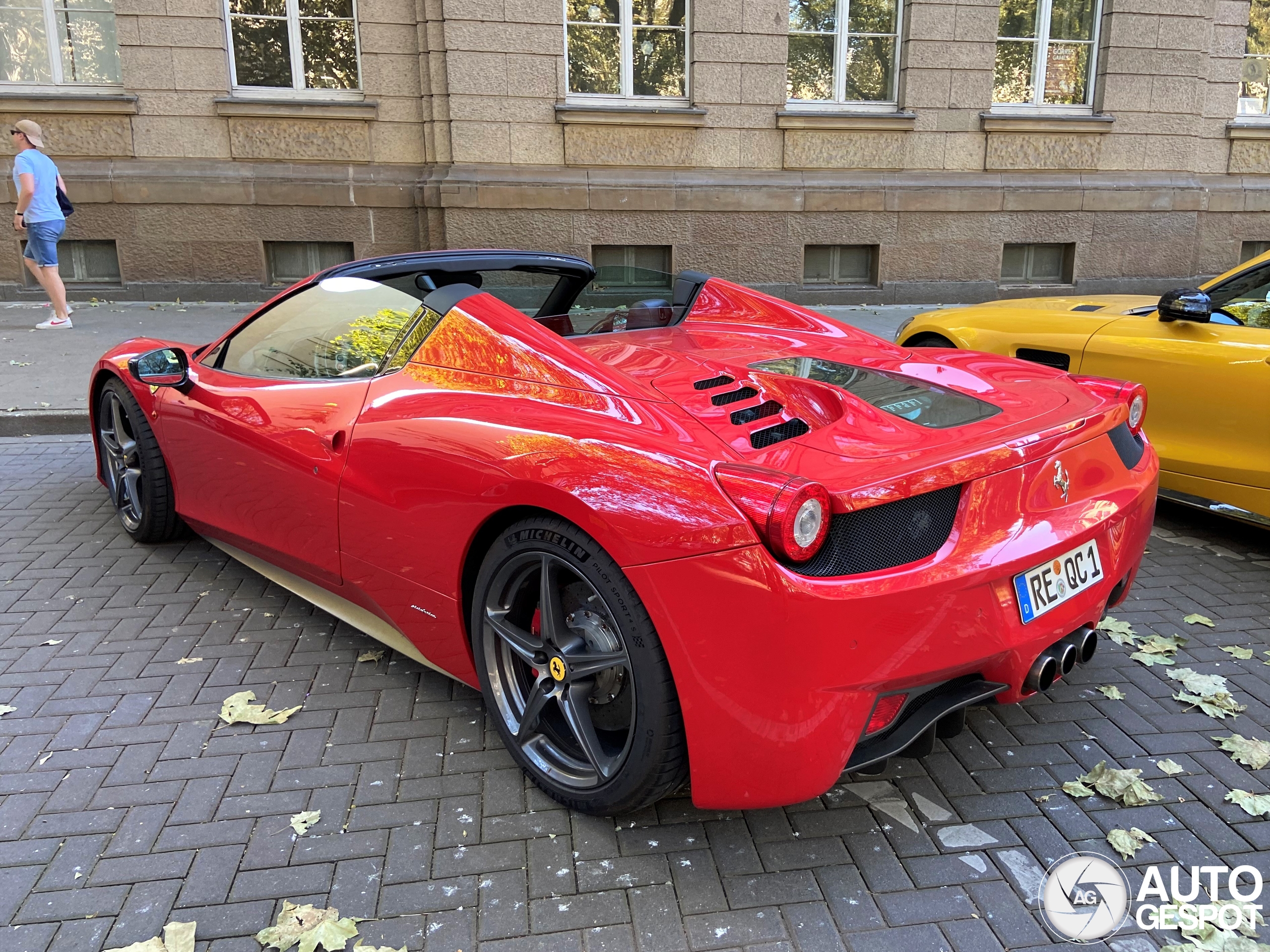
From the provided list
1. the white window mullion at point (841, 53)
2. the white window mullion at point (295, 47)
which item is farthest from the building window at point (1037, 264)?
the white window mullion at point (295, 47)

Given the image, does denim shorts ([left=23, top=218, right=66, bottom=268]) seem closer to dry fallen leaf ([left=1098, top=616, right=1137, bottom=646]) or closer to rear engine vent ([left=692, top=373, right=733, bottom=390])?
rear engine vent ([left=692, top=373, right=733, bottom=390])

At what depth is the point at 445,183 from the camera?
35.7 feet

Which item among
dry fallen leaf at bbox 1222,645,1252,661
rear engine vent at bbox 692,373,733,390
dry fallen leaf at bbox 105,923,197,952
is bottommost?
dry fallen leaf at bbox 105,923,197,952

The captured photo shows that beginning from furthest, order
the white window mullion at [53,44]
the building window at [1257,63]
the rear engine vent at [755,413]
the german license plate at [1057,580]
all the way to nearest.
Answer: the building window at [1257,63], the white window mullion at [53,44], the rear engine vent at [755,413], the german license plate at [1057,580]

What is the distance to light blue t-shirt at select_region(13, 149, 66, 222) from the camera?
9.23 m

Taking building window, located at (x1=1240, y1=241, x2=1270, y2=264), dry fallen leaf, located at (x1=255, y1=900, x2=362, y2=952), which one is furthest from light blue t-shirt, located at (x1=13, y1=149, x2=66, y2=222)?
building window, located at (x1=1240, y1=241, x2=1270, y2=264)

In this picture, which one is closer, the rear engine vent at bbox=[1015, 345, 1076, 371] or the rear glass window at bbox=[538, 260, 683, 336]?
the rear glass window at bbox=[538, 260, 683, 336]

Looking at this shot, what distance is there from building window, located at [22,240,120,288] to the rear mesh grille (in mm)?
11284

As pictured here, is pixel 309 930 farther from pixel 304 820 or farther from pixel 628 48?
pixel 628 48

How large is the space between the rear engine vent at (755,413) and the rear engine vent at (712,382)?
6.6 inches

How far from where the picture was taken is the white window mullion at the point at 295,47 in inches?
439

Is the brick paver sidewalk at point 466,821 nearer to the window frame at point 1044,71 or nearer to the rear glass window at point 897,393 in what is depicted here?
the rear glass window at point 897,393

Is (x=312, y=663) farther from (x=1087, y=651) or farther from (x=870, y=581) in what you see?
(x=1087, y=651)

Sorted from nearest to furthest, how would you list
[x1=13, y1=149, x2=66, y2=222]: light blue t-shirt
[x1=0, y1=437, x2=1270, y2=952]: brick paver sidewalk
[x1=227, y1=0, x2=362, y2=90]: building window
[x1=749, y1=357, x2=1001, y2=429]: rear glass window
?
1. [x1=0, y1=437, x2=1270, y2=952]: brick paver sidewalk
2. [x1=749, y1=357, x2=1001, y2=429]: rear glass window
3. [x1=13, y1=149, x2=66, y2=222]: light blue t-shirt
4. [x1=227, y1=0, x2=362, y2=90]: building window
